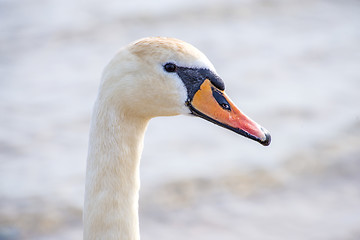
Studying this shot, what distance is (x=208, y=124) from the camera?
684cm

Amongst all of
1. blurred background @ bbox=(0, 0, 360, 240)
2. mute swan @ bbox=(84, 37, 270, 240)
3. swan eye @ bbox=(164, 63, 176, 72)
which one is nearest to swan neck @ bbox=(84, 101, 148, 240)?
mute swan @ bbox=(84, 37, 270, 240)

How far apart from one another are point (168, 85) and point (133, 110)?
0.71 ft

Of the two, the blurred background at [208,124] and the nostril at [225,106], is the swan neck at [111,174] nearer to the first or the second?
the nostril at [225,106]

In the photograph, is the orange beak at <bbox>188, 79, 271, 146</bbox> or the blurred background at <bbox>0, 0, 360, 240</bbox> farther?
the blurred background at <bbox>0, 0, 360, 240</bbox>

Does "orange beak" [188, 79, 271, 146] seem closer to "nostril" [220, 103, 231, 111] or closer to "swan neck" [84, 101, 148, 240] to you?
"nostril" [220, 103, 231, 111]

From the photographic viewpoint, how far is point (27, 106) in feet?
22.4

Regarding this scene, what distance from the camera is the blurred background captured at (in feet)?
17.8

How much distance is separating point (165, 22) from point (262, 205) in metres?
4.02

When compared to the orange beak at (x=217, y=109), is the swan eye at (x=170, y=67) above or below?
above

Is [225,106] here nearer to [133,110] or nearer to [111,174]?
[133,110]

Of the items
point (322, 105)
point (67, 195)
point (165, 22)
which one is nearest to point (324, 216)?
point (322, 105)

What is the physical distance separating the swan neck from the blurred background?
2280mm

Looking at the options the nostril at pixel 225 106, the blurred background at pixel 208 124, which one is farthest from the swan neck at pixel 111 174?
the blurred background at pixel 208 124

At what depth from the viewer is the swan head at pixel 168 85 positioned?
2789 millimetres
